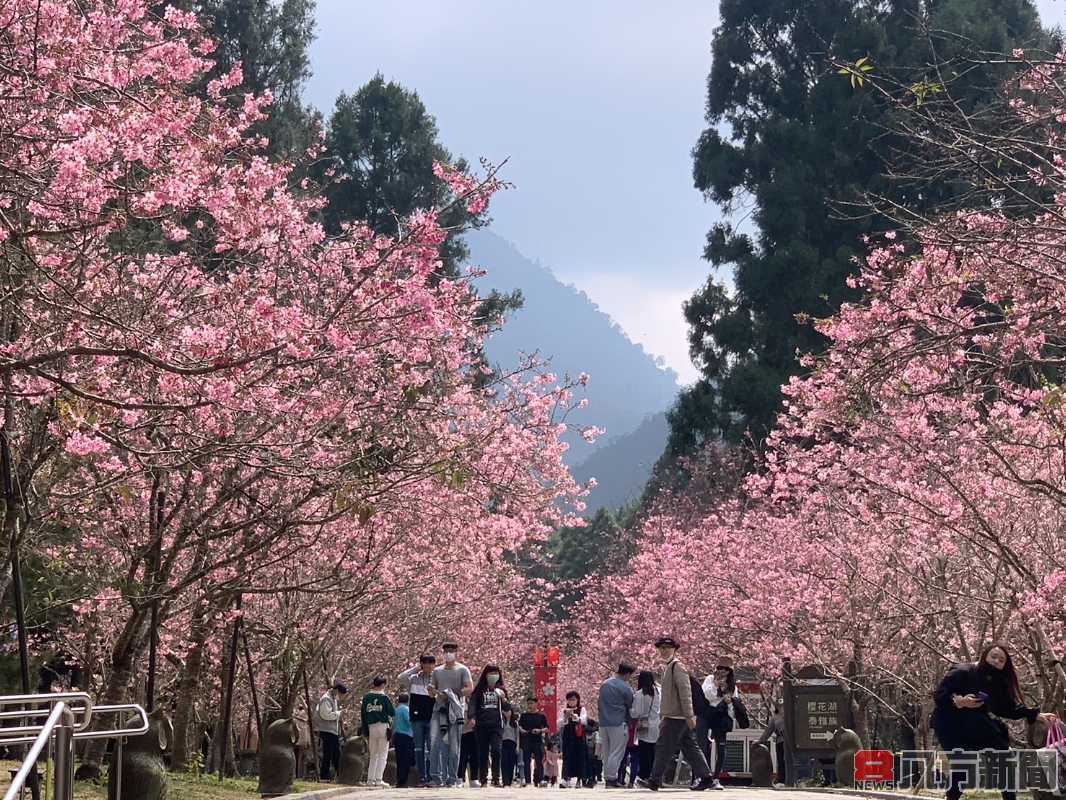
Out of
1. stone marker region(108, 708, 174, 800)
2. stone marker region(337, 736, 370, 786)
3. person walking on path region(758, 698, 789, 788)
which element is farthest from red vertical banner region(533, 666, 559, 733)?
stone marker region(108, 708, 174, 800)

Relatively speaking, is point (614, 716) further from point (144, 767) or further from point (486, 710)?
point (144, 767)

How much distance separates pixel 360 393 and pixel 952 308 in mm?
6141

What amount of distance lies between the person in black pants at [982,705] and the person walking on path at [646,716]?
25.6 ft

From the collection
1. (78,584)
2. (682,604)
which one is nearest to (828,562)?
(682,604)

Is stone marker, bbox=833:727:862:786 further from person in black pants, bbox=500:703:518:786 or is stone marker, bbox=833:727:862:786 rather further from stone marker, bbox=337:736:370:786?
stone marker, bbox=337:736:370:786

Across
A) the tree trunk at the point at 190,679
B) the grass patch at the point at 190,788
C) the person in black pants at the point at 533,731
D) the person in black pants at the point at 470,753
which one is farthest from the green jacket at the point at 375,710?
the person in black pants at the point at 533,731

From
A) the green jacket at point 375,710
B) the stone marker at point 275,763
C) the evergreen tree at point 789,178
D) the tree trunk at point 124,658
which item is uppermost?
the evergreen tree at point 789,178

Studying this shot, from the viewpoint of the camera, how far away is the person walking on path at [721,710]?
70.1 feet

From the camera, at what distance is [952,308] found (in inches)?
554

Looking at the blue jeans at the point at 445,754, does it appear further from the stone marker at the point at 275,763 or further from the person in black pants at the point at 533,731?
the person in black pants at the point at 533,731

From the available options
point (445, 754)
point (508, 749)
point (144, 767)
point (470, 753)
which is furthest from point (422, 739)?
point (144, 767)

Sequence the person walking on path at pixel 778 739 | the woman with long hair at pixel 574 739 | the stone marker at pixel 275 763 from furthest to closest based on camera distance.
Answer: the person walking on path at pixel 778 739 → the woman with long hair at pixel 574 739 → the stone marker at pixel 275 763

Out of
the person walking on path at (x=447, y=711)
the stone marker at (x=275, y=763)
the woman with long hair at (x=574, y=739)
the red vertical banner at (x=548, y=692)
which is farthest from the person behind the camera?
the red vertical banner at (x=548, y=692)

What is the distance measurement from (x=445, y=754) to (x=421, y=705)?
825mm
